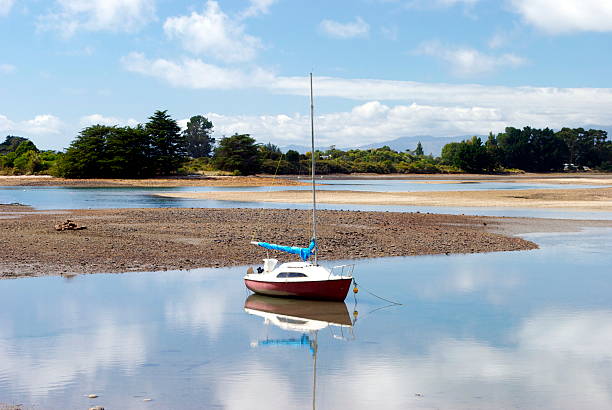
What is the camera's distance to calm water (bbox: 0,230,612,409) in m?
14.9

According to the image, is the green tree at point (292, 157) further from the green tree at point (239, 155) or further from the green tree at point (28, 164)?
the green tree at point (28, 164)

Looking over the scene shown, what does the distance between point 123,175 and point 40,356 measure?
125 m

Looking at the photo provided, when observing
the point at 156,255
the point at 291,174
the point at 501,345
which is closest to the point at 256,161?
the point at 291,174

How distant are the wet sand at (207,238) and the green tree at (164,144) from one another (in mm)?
88850

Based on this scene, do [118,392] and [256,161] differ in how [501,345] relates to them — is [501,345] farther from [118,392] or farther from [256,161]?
[256,161]

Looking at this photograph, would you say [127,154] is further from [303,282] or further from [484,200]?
[303,282]

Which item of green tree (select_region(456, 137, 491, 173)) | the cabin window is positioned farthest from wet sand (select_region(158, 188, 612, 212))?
green tree (select_region(456, 137, 491, 173))

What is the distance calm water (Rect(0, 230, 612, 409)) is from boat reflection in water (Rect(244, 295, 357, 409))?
92 mm

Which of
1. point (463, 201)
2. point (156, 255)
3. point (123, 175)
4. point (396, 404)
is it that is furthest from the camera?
point (123, 175)

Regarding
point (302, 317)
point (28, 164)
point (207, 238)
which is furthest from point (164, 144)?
point (302, 317)

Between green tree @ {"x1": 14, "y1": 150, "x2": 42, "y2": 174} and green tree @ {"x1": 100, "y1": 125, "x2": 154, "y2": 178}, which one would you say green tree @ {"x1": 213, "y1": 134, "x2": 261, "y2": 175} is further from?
green tree @ {"x1": 14, "y1": 150, "x2": 42, "y2": 174}

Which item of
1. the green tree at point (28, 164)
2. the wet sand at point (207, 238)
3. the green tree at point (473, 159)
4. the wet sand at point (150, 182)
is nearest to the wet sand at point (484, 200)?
the wet sand at point (207, 238)

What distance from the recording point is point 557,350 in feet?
61.3

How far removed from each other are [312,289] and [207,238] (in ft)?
50.3
